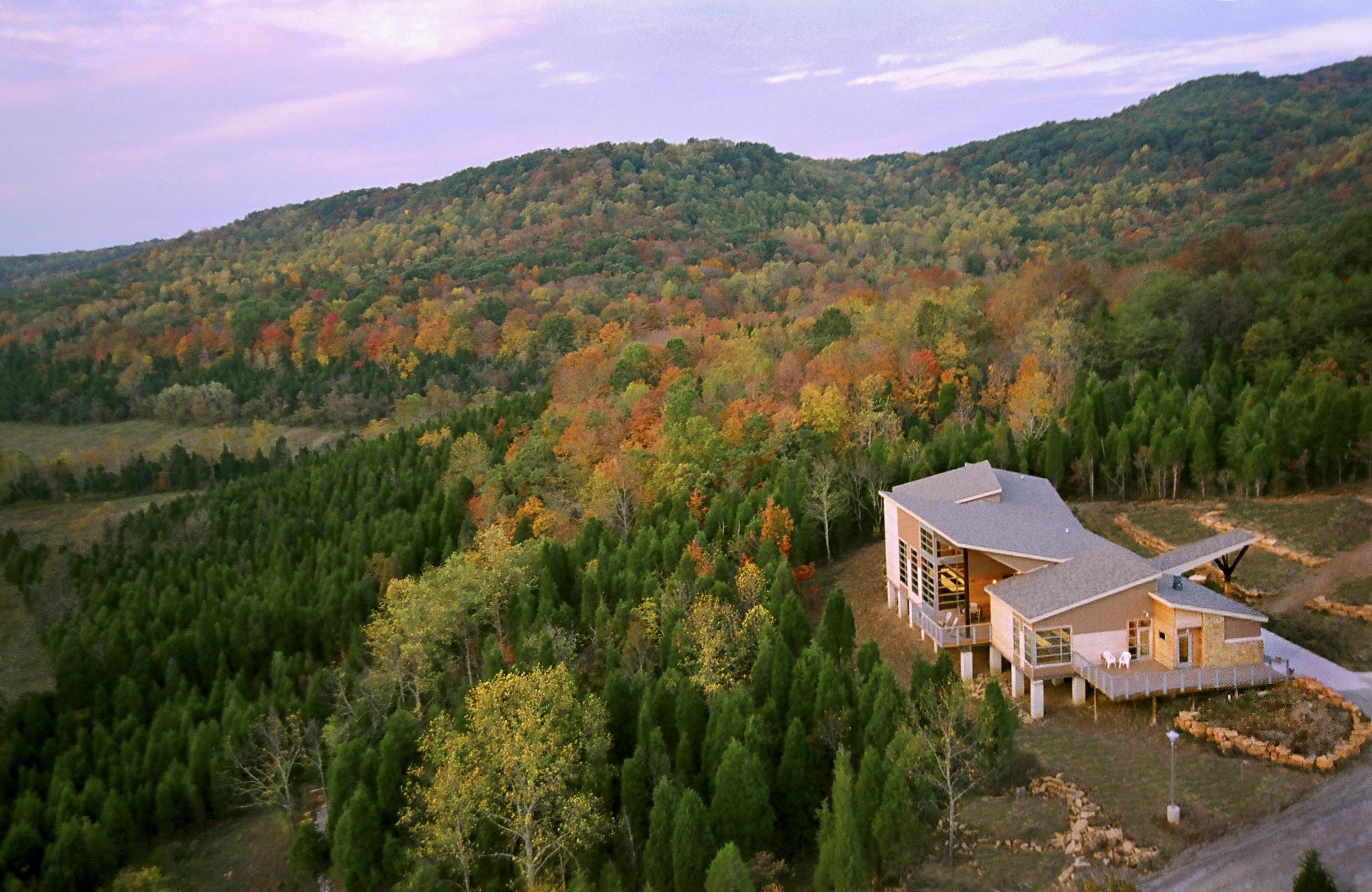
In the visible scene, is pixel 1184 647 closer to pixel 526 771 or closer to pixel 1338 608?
pixel 1338 608

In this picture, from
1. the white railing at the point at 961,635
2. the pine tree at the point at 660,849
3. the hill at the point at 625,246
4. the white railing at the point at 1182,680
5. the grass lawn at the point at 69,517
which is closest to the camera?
the pine tree at the point at 660,849

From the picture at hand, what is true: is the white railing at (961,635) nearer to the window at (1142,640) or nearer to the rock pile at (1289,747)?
the window at (1142,640)

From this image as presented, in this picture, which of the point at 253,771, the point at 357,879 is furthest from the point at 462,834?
the point at 253,771

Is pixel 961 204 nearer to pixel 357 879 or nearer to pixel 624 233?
pixel 624 233

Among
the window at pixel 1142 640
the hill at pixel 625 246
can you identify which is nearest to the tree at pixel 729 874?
the window at pixel 1142 640

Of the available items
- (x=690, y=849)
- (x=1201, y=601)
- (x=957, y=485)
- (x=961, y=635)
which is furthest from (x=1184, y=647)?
(x=690, y=849)
